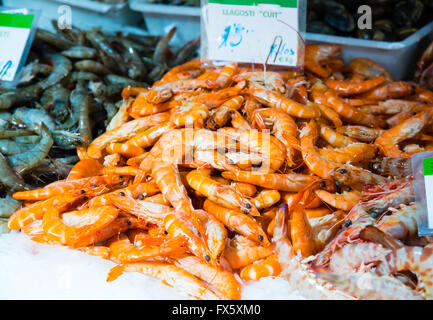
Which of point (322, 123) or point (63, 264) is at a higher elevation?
point (322, 123)

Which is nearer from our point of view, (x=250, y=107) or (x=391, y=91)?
(x=250, y=107)

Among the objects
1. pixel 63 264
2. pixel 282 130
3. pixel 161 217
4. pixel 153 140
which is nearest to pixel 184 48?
pixel 153 140

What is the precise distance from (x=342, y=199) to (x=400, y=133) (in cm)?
55

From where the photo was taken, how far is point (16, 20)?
247 centimetres

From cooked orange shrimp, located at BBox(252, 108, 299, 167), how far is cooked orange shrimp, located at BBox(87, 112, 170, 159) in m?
0.51

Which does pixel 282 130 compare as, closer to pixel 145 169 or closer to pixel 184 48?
pixel 145 169

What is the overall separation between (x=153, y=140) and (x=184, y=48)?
135 centimetres

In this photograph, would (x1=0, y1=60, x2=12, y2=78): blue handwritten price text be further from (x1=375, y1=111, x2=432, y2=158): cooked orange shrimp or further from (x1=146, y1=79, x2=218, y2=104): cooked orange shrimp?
(x1=375, y1=111, x2=432, y2=158): cooked orange shrimp

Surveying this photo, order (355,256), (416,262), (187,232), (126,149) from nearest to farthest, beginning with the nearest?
(416,262) < (355,256) < (187,232) < (126,149)

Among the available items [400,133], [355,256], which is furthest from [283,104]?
[355,256]

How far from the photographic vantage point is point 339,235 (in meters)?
1.36

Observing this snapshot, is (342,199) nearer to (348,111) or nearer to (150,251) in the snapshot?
(348,111)

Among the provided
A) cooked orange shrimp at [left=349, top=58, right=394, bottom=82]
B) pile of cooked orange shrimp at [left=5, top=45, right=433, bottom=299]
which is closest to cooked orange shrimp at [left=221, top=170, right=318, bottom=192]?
pile of cooked orange shrimp at [left=5, top=45, right=433, bottom=299]

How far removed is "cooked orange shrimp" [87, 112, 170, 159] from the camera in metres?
2.00
